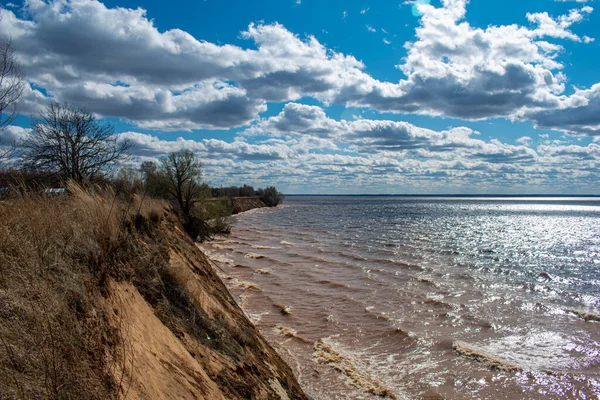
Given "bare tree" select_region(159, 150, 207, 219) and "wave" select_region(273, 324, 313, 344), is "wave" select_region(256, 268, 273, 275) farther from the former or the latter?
"bare tree" select_region(159, 150, 207, 219)

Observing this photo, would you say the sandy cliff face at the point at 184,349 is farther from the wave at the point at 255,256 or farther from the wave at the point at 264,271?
the wave at the point at 255,256

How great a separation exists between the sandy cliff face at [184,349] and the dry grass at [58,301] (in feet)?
0.65

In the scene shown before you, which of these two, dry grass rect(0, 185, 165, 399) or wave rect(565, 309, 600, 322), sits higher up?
dry grass rect(0, 185, 165, 399)

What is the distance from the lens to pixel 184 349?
4285mm

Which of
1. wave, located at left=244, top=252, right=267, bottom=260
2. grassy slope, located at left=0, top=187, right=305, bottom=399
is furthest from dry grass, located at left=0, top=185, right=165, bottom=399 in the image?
wave, located at left=244, top=252, right=267, bottom=260

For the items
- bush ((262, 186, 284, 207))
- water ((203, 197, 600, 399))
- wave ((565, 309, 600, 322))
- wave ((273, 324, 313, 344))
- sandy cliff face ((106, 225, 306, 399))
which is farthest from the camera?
bush ((262, 186, 284, 207))

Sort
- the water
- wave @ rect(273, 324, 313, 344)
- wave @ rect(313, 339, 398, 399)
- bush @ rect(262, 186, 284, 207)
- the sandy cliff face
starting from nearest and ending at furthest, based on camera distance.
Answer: the sandy cliff face → wave @ rect(313, 339, 398, 399) → the water → wave @ rect(273, 324, 313, 344) → bush @ rect(262, 186, 284, 207)

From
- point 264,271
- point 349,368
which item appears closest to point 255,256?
point 264,271

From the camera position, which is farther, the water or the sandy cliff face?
A: the water

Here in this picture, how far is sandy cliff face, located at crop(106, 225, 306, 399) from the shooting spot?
11.0 feet

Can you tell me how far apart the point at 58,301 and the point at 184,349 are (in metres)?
1.71

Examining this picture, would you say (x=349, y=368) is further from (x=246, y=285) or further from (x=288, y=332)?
(x=246, y=285)

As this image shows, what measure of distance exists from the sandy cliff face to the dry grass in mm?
199

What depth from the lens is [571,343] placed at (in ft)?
34.8
